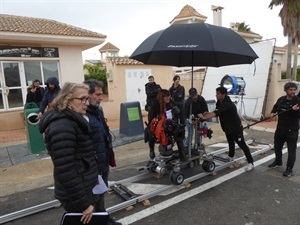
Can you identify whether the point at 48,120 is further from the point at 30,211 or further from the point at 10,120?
the point at 10,120

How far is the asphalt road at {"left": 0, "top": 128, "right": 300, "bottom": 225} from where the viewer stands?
310 centimetres

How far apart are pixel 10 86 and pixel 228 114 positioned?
7.95 meters

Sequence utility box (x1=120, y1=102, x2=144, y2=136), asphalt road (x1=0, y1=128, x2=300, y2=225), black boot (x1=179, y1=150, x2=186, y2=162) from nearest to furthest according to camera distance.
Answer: asphalt road (x1=0, y1=128, x2=300, y2=225), black boot (x1=179, y1=150, x2=186, y2=162), utility box (x1=120, y1=102, x2=144, y2=136)

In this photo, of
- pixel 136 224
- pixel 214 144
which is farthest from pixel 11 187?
pixel 214 144

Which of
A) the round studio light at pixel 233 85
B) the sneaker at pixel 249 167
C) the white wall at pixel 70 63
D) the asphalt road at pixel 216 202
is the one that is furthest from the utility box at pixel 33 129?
the round studio light at pixel 233 85

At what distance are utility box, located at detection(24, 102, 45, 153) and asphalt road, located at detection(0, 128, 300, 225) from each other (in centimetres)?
208

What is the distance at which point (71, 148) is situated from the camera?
5.78ft

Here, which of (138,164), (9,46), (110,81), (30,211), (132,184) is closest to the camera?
(30,211)

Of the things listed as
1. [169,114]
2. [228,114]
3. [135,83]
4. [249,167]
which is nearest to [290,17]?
[135,83]

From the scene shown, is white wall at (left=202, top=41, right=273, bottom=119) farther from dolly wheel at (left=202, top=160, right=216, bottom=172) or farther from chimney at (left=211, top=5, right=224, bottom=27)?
chimney at (left=211, top=5, right=224, bottom=27)

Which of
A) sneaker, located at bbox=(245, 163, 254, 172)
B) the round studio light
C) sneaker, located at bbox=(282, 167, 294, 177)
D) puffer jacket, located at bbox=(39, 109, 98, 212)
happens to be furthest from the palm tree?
puffer jacket, located at bbox=(39, 109, 98, 212)

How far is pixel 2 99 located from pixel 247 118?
31.6ft

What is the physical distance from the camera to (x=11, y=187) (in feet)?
13.8

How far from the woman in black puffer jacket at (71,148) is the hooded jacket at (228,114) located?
3036mm
